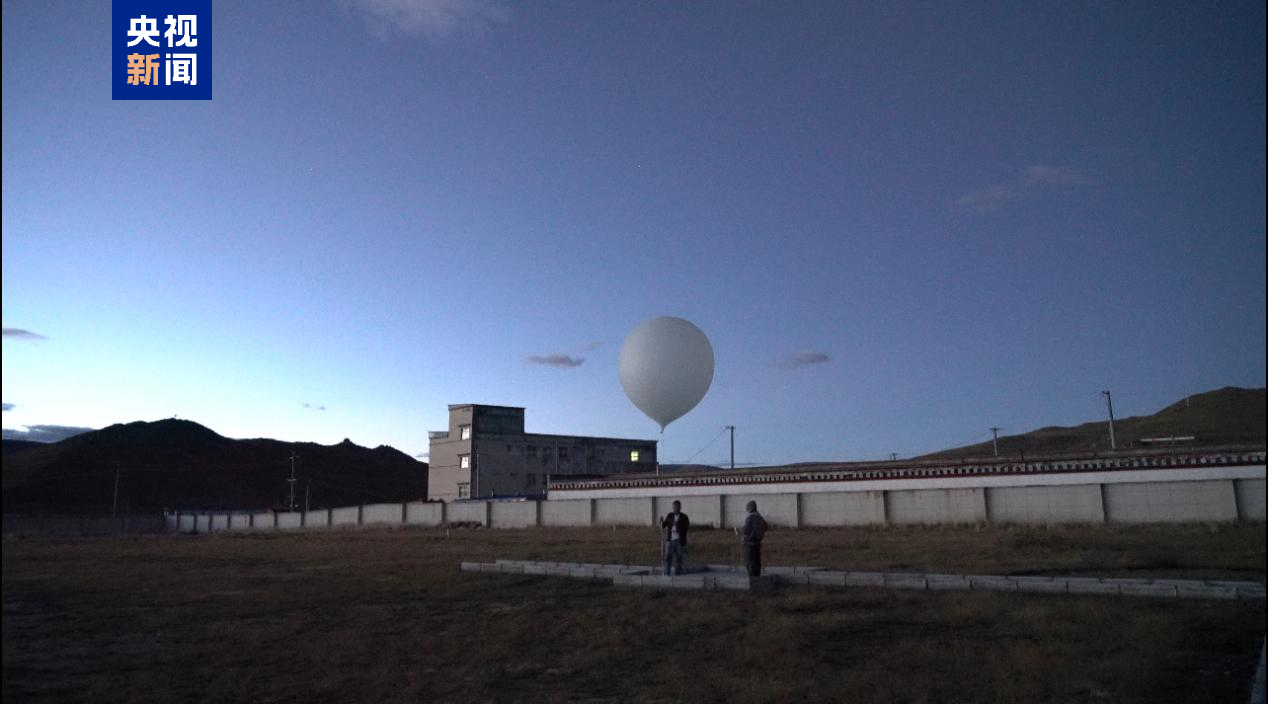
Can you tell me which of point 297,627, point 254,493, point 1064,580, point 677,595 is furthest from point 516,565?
point 254,493

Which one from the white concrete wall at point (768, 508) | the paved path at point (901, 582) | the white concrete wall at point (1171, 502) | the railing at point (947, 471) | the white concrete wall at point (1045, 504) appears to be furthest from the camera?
the white concrete wall at point (768, 508)

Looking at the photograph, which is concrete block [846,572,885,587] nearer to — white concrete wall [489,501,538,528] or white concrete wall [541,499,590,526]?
white concrete wall [541,499,590,526]

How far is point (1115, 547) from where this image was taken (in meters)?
29.0

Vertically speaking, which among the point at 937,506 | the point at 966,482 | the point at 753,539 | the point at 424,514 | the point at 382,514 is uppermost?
the point at 753,539

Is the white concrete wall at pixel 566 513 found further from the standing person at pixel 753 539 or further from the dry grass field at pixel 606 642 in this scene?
the standing person at pixel 753 539

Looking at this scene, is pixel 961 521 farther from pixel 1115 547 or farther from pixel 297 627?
pixel 297 627

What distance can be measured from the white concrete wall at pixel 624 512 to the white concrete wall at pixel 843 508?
1200 cm

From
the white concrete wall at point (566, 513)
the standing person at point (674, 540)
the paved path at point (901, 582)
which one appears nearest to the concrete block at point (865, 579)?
the paved path at point (901, 582)

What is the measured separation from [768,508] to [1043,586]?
35880 millimetres

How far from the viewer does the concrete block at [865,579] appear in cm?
1956

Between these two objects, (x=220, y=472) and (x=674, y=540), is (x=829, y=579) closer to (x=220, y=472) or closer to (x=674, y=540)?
(x=674, y=540)

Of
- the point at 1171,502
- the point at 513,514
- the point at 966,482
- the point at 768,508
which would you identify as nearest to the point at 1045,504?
the point at 966,482

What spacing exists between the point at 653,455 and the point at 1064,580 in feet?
309

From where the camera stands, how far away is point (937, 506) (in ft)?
152
